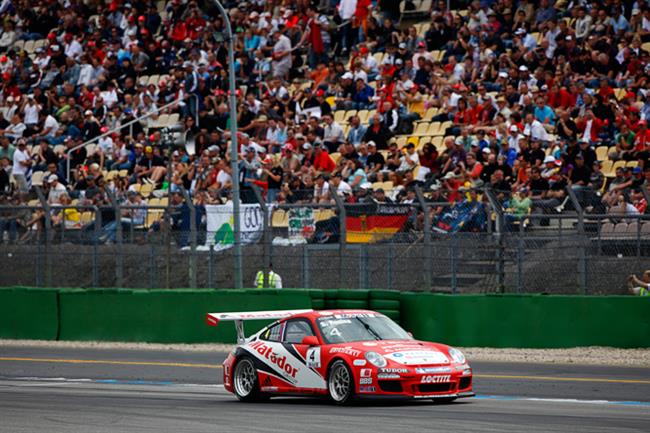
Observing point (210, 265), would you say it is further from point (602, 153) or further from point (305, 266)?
point (602, 153)

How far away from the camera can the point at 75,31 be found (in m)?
38.8

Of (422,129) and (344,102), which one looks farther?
(344,102)

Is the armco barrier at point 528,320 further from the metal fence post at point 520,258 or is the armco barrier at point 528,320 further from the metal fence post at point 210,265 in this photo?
the metal fence post at point 210,265

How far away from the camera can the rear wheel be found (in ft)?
46.1

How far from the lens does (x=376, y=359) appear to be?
12734 millimetres

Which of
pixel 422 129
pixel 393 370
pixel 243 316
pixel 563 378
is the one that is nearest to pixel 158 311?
pixel 422 129

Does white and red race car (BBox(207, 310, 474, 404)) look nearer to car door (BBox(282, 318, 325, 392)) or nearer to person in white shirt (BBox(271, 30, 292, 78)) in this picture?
car door (BBox(282, 318, 325, 392))

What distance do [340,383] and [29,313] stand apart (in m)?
13.6

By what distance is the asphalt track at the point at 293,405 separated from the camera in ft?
36.4

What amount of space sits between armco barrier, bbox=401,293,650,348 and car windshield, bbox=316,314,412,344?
20.0ft

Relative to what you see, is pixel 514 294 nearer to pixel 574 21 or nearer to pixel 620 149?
pixel 620 149

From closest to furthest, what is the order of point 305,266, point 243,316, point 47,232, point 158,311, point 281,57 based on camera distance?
point 243,316
point 305,266
point 158,311
point 47,232
point 281,57

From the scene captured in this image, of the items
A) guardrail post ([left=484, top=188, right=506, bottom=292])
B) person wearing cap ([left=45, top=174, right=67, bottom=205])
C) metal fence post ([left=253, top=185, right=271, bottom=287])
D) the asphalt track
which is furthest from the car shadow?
person wearing cap ([left=45, top=174, right=67, bottom=205])

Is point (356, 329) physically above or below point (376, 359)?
above
